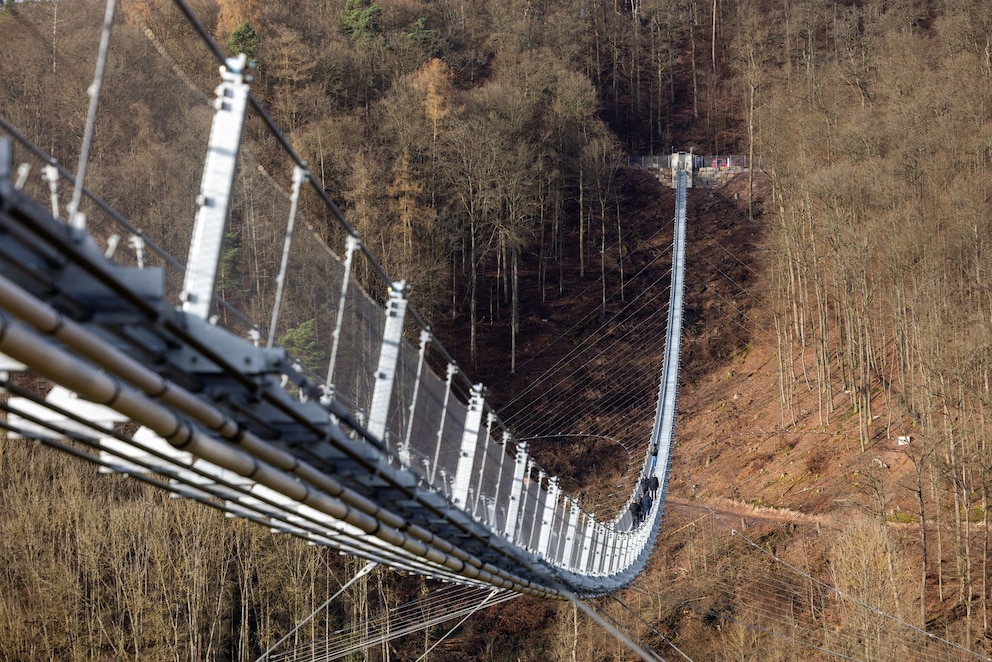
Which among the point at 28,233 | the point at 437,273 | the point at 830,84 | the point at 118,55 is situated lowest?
the point at 28,233

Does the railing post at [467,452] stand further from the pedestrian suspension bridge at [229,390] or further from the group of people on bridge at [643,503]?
the group of people on bridge at [643,503]

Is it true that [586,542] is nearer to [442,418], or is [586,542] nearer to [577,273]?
[442,418]

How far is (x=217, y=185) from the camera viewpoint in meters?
4.57

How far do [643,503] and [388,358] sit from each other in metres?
11.6

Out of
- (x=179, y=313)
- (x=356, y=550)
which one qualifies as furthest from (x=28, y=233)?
(x=356, y=550)

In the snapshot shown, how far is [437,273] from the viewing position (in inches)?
1101

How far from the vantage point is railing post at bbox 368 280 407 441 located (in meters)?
6.09

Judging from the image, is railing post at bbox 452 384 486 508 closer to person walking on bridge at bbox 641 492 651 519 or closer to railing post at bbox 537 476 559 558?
railing post at bbox 537 476 559 558

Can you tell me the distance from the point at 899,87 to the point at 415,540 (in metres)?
22.4

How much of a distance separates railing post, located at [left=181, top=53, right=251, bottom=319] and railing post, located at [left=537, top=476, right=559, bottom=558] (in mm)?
6063

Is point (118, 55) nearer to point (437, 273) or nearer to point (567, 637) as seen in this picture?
point (567, 637)

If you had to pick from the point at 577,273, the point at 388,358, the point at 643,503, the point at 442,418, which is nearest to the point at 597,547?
the point at 643,503

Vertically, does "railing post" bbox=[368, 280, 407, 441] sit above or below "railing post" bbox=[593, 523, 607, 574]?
below

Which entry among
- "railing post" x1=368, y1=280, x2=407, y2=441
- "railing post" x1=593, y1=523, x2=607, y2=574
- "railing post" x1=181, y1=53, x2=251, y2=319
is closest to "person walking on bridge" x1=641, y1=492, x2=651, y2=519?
"railing post" x1=593, y1=523, x2=607, y2=574
